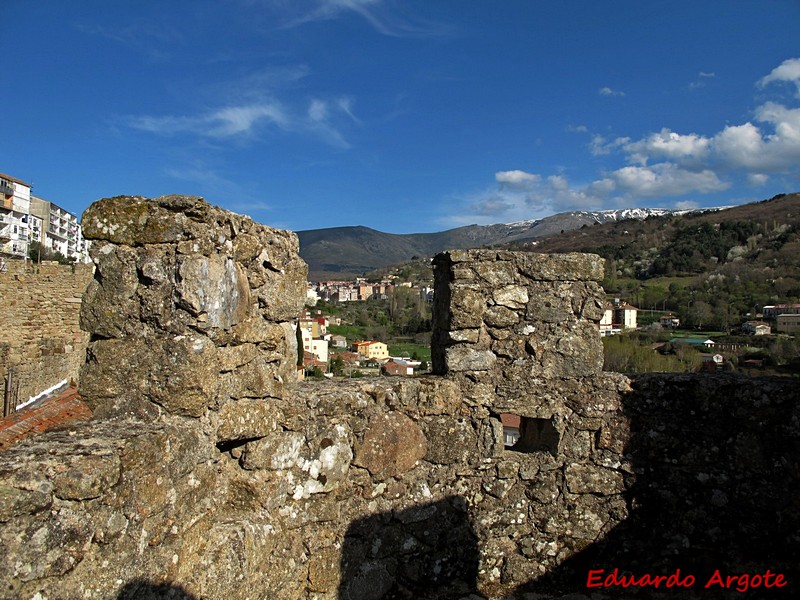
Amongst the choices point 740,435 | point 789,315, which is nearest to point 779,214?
point 789,315

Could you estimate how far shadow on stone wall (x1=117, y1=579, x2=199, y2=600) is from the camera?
216 cm

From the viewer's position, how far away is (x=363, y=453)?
3.46m

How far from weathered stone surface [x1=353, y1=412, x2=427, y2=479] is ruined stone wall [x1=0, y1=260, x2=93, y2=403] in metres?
→ 9.52

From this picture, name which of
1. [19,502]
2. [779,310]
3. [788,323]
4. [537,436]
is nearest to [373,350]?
[788,323]

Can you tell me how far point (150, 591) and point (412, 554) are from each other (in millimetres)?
1766

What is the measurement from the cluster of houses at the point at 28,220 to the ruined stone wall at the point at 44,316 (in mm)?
25526

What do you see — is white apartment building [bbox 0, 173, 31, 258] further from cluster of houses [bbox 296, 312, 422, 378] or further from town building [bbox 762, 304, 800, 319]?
town building [bbox 762, 304, 800, 319]

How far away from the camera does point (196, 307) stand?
2.70 m

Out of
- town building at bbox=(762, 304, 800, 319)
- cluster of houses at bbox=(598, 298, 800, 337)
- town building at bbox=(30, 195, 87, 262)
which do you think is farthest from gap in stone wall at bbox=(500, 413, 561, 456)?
town building at bbox=(30, 195, 87, 262)

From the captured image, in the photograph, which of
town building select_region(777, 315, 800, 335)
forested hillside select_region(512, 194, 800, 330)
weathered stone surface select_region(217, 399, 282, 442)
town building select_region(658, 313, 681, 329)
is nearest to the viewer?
weathered stone surface select_region(217, 399, 282, 442)

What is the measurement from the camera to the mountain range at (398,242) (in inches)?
4784

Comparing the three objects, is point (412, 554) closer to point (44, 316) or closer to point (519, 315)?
point (519, 315)

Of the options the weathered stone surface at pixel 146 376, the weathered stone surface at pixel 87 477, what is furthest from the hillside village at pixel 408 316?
the weathered stone surface at pixel 87 477

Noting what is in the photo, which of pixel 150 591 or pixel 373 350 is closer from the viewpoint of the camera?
pixel 150 591
